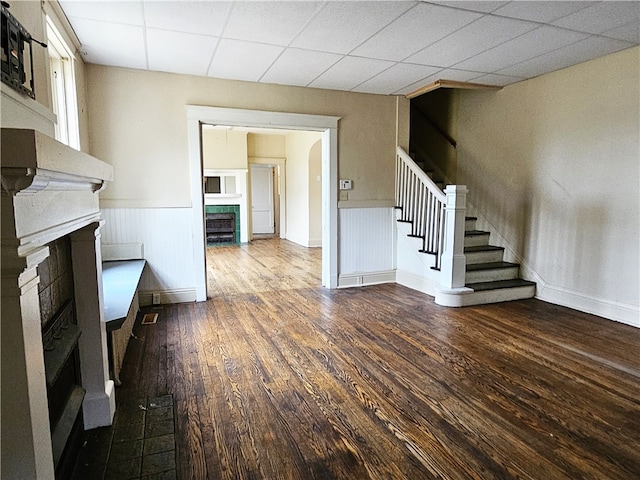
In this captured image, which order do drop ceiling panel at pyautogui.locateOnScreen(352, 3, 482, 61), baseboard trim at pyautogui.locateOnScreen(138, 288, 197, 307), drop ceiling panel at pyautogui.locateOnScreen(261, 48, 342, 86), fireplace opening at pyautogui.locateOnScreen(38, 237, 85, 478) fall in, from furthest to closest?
baseboard trim at pyautogui.locateOnScreen(138, 288, 197, 307), drop ceiling panel at pyautogui.locateOnScreen(261, 48, 342, 86), drop ceiling panel at pyautogui.locateOnScreen(352, 3, 482, 61), fireplace opening at pyautogui.locateOnScreen(38, 237, 85, 478)

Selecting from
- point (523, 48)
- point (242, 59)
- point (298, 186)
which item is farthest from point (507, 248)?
point (298, 186)

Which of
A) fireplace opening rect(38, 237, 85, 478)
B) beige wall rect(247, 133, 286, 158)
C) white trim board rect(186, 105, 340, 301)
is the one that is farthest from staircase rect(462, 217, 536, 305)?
beige wall rect(247, 133, 286, 158)

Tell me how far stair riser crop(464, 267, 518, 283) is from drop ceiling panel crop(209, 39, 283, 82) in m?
3.20

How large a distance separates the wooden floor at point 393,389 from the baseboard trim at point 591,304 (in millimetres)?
135

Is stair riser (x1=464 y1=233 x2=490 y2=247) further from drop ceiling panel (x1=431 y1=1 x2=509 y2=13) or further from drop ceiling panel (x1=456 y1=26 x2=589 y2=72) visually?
drop ceiling panel (x1=431 y1=1 x2=509 y2=13)

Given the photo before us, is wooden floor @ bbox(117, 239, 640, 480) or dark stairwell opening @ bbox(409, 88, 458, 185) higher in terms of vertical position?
dark stairwell opening @ bbox(409, 88, 458, 185)

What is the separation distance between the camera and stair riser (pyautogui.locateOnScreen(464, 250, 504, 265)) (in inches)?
192

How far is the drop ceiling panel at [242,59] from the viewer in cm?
334

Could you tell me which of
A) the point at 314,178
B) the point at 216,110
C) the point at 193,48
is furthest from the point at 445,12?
the point at 314,178

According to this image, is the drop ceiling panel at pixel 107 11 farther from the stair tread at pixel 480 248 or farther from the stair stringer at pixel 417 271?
the stair tread at pixel 480 248

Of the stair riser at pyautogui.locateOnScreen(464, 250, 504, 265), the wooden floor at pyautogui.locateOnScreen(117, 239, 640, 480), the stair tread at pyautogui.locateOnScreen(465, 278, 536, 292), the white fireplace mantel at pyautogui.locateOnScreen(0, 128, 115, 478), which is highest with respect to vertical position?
the white fireplace mantel at pyautogui.locateOnScreen(0, 128, 115, 478)

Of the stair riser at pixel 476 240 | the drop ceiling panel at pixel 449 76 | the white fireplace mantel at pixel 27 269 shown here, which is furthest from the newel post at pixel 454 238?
the white fireplace mantel at pixel 27 269

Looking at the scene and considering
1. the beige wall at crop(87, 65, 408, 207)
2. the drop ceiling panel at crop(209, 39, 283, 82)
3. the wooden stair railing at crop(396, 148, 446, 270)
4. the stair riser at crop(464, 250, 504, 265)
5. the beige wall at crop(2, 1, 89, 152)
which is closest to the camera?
the beige wall at crop(2, 1, 89, 152)

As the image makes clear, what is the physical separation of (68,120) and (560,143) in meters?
4.86
